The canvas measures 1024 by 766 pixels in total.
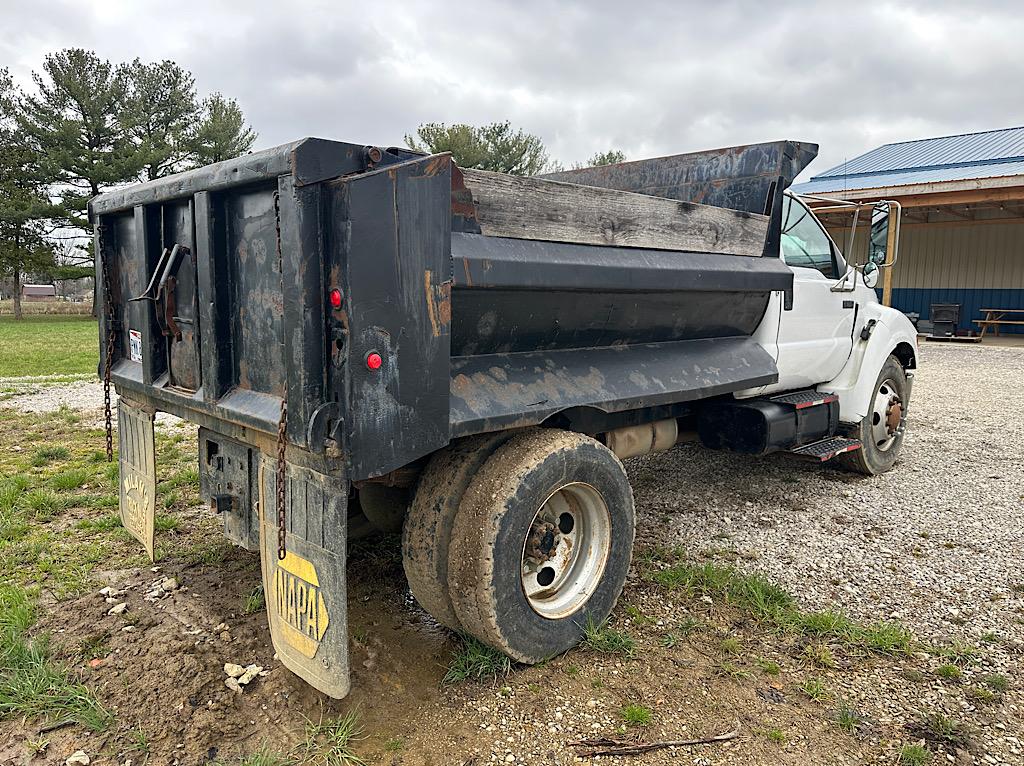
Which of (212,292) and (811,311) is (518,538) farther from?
(811,311)

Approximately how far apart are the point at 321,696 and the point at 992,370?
13783 millimetres

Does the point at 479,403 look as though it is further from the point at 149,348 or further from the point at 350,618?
the point at 149,348

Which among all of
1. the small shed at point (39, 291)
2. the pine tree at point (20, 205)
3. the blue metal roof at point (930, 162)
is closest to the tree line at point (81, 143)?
the pine tree at point (20, 205)

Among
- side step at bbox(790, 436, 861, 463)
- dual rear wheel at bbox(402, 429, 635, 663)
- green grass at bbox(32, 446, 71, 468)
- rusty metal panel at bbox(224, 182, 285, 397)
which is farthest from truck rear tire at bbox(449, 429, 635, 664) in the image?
green grass at bbox(32, 446, 71, 468)

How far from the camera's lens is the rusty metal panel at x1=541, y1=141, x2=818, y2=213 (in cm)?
436

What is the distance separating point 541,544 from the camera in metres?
3.05

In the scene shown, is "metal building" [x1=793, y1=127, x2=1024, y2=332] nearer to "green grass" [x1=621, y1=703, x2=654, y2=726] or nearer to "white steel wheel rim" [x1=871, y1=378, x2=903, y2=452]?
"white steel wheel rim" [x1=871, y1=378, x2=903, y2=452]

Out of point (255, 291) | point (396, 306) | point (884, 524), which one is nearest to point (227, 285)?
point (255, 291)

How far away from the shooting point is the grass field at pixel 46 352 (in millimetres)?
11992

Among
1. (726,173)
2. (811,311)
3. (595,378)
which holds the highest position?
(726,173)

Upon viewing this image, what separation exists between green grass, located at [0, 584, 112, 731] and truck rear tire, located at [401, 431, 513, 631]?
3.94 ft

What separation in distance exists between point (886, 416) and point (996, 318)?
1867 cm

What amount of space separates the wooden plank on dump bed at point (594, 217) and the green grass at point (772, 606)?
169 cm

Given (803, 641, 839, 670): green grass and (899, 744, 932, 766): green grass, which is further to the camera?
(803, 641, 839, 670): green grass
